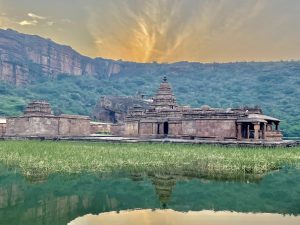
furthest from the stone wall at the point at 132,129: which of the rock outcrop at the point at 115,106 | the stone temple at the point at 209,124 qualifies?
the rock outcrop at the point at 115,106

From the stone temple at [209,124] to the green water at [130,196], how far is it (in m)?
20.5

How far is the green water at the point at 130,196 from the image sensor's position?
11.6 metres

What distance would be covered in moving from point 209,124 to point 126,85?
138506mm

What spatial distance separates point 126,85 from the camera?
176875mm

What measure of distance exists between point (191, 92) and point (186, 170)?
486 feet

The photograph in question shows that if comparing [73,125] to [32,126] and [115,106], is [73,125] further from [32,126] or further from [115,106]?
[115,106]

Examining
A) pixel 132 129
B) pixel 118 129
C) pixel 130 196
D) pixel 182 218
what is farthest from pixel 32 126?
pixel 182 218

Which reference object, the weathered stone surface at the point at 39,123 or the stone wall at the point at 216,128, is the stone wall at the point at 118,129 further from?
the stone wall at the point at 216,128

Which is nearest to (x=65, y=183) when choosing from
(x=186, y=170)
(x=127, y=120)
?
(x=186, y=170)

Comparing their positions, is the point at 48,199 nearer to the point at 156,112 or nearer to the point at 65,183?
the point at 65,183

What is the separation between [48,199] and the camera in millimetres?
13016

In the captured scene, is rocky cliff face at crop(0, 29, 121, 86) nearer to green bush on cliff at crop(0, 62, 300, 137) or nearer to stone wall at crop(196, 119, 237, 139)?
green bush on cliff at crop(0, 62, 300, 137)

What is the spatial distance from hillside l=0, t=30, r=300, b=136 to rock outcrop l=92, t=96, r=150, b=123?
20.0 meters

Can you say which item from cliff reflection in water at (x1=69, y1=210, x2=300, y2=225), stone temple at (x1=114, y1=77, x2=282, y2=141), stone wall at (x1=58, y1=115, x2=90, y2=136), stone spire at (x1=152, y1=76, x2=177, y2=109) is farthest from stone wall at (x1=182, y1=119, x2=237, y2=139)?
cliff reflection in water at (x1=69, y1=210, x2=300, y2=225)
